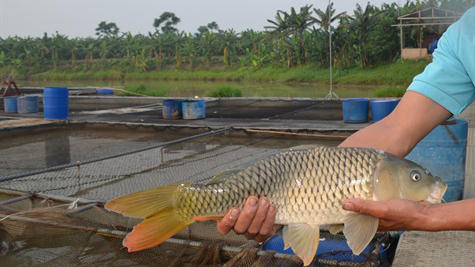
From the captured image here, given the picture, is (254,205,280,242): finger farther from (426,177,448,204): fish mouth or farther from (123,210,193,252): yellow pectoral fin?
(426,177,448,204): fish mouth

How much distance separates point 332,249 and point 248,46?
130 ft

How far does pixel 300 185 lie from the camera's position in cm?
170

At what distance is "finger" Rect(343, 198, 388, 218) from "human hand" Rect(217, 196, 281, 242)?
0.25 meters

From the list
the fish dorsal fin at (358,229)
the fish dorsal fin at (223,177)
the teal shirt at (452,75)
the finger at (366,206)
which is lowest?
the fish dorsal fin at (358,229)

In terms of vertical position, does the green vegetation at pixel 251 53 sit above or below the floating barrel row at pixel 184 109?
above

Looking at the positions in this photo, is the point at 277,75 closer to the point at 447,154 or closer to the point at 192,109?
the point at 192,109

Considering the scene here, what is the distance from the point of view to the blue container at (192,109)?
1126 centimetres

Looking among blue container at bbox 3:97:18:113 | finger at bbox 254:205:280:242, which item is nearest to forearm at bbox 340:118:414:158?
finger at bbox 254:205:280:242

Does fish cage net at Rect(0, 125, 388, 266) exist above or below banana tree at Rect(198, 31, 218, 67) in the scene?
below

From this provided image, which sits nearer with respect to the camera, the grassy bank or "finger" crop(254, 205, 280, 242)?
"finger" crop(254, 205, 280, 242)

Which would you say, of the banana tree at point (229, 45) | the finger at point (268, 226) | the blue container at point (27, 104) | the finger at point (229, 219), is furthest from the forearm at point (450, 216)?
the banana tree at point (229, 45)

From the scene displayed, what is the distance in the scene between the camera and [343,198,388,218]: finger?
163 centimetres

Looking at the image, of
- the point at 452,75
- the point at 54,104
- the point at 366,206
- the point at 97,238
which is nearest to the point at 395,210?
the point at 366,206

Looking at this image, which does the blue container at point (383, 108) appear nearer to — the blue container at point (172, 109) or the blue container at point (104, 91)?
the blue container at point (172, 109)
